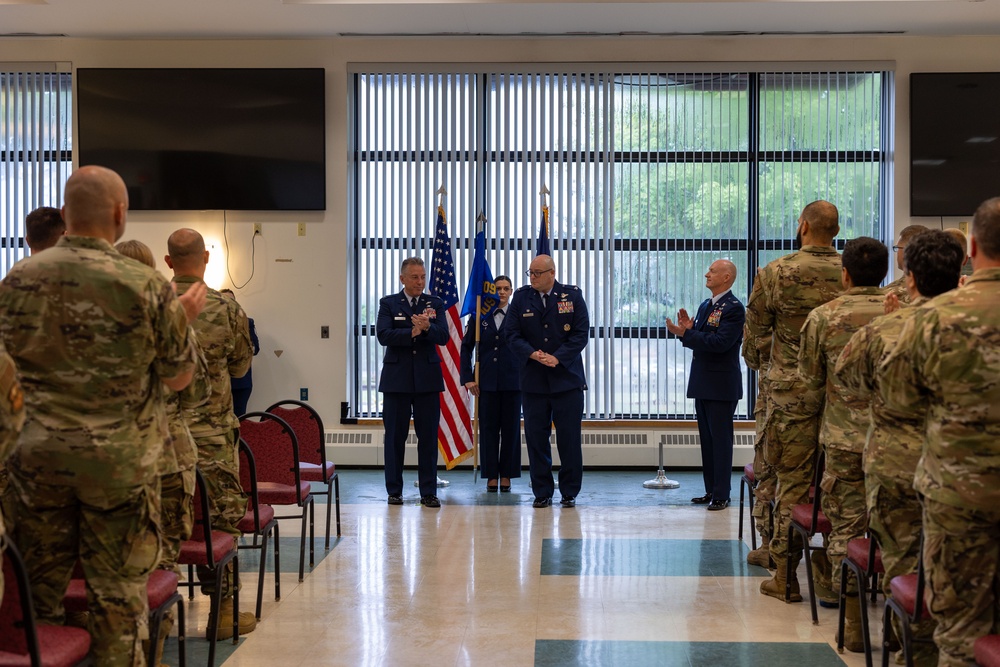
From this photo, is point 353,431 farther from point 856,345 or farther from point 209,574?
point 856,345

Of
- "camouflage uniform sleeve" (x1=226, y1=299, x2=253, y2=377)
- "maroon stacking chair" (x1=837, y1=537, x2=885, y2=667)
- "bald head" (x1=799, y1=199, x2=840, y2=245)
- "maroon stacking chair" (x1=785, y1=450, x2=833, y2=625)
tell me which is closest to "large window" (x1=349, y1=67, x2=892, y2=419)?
"bald head" (x1=799, y1=199, x2=840, y2=245)

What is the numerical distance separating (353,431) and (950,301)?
7329mm

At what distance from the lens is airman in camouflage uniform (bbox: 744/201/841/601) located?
4855mm

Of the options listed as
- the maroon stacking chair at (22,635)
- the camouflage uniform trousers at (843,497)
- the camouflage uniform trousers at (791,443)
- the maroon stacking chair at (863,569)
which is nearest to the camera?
the maroon stacking chair at (22,635)

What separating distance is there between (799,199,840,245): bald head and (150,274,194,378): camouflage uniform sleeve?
124 inches

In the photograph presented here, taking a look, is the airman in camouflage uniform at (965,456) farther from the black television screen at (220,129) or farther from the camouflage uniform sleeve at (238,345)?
the black television screen at (220,129)

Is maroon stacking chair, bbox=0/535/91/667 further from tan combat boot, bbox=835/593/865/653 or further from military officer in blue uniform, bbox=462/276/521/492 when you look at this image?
military officer in blue uniform, bbox=462/276/521/492

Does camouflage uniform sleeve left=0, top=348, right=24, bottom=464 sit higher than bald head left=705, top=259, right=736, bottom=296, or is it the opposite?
bald head left=705, top=259, right=736, bottom=296

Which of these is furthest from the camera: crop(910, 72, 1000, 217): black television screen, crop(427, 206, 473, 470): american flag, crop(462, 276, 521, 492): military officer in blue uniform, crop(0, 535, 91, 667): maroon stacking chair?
crop(910, 72, 1000, 217): black television screen

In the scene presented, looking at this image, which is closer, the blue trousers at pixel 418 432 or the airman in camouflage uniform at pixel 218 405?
the airman in camouflage uniform at pixel 218 405

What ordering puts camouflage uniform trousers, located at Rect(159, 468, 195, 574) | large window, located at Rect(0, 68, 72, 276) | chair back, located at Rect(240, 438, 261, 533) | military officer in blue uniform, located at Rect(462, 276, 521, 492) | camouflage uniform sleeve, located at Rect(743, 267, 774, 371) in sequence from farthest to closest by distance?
large window, located at Rect(0, 68, 72, 276) → military officer in blue uniform, located at Rect(462, 276, 521, 492) → camouflage uniform sleeve, located at Rect(743, 267, 774, 371) → chair back, located at Rect(240, 438, 261, 533) → camouflage uniform trousers, located at Rect(159, 468, 195, 574)

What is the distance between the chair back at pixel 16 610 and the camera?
7.75ft

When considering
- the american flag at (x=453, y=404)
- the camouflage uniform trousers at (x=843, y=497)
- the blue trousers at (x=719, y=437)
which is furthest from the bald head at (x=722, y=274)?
the camouflage uniform trousers at (x=843, y=497)

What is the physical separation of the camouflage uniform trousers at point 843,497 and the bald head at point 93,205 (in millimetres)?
2881
